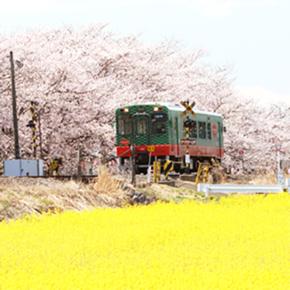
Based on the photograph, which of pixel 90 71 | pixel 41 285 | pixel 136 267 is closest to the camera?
pixel 41 285

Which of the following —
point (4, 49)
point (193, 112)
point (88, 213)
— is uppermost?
point (4, 49)

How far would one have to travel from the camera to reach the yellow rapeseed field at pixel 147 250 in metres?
7.09

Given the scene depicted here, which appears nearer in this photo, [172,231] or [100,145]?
[172,231]

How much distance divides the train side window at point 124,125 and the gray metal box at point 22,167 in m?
5.01

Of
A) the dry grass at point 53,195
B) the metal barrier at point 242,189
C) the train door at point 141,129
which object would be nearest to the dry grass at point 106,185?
the dry grass at point 53,195

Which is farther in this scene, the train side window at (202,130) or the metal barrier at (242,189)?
the train side window at (202,130)

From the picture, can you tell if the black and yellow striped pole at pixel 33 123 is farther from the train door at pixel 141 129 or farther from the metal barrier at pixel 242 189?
the metal barrier at pixel 242 189

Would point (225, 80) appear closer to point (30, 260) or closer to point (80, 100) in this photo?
point (80, 100)

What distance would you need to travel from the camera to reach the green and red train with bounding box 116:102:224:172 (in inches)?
1121

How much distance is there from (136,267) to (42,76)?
914 inches

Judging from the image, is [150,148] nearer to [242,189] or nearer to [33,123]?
[33,123]

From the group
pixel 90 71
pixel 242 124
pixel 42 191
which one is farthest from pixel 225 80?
pixel 42 191

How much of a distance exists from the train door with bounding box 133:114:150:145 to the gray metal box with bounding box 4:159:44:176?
5.02 m

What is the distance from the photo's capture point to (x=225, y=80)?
4334 cm
